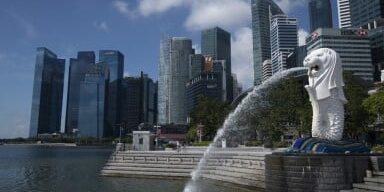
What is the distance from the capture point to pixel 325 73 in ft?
78.7

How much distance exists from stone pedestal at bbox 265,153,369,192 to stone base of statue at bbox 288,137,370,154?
94 cm

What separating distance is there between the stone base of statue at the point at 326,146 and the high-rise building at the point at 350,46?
139m

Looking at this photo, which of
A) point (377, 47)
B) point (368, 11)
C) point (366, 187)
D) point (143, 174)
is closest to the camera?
point (366, 187)

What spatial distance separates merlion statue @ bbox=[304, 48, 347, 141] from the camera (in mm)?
23688

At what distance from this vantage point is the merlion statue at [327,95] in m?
23.7

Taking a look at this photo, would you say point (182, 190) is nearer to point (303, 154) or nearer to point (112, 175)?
point (303, 154)

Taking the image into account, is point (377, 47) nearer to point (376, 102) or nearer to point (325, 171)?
point (376, 102)

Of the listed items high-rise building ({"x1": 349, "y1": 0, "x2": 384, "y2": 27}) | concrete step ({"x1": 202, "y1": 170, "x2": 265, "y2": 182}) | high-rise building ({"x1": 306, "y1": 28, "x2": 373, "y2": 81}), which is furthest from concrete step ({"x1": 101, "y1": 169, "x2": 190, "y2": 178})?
high-rise building ({"x1": 349, "y1": 0, "x2": 384, "y2": 27})

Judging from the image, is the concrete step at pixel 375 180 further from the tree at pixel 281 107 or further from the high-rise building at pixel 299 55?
the high-rise building at pixel 299 55

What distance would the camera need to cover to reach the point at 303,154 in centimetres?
2198

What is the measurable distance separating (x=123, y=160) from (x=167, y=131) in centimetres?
14355

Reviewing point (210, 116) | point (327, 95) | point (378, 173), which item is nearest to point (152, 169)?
point (327, 95)

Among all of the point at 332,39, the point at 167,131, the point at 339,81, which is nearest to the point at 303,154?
the point at 339,81

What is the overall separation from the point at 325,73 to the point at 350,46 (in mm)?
145053
